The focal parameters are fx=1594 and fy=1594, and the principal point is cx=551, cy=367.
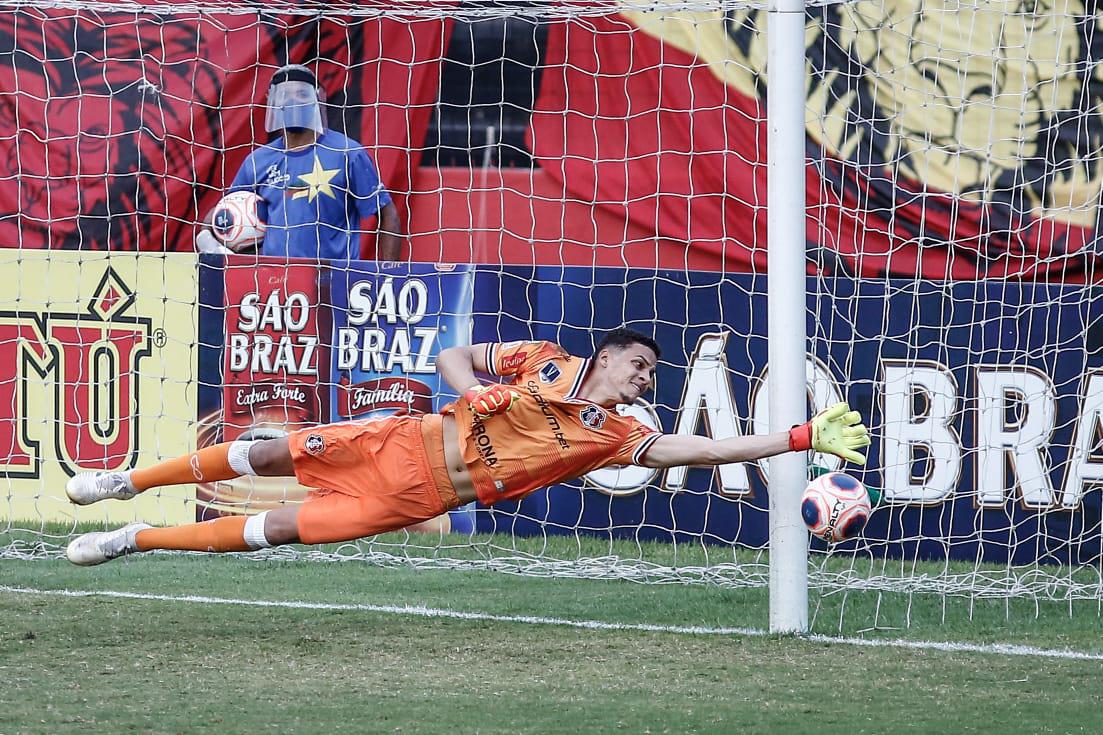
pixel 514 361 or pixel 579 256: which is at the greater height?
pixel 579 256

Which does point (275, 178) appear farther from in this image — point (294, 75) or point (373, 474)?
point (373, 474)

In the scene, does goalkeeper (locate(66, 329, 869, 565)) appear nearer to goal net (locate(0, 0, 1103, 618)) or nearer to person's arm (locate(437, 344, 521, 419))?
person's arm (locate(437, 344, 521, 419))

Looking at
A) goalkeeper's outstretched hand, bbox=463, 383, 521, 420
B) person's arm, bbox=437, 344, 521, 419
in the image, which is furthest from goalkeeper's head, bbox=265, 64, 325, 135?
goalkeeper's outstretched hand, bbox=463, 383, 521, 420

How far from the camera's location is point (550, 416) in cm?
582

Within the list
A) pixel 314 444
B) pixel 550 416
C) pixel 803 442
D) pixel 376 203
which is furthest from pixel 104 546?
pixel 376 203

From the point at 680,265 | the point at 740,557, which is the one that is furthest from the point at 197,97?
the point at 740,557

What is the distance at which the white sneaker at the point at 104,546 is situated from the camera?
5949 mm

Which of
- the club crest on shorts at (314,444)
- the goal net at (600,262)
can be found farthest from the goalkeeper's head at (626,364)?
the goal net at (600,262)

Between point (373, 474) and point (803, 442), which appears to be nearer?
point (803, 442)

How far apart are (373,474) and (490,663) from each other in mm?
957

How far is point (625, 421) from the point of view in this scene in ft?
19.1

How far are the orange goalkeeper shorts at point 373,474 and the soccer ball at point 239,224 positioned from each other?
2.76m

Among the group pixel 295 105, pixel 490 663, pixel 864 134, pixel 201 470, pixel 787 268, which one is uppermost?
pixel 295 105

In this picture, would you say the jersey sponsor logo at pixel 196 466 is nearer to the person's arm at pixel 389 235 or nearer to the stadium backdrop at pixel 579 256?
the stadium backdrop at pixel 579 256
